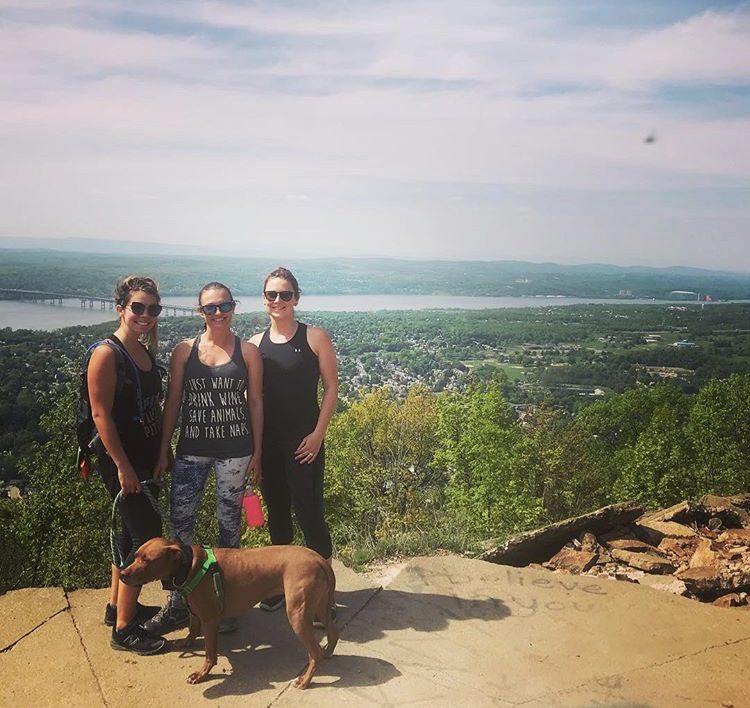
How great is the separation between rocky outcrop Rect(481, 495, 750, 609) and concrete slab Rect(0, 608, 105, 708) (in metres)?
3.39

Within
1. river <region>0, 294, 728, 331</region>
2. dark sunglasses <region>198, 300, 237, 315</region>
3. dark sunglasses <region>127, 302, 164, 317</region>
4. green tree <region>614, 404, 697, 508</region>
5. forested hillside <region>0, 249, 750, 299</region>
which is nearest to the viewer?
dark sunglasses <region>127, 302, 164, 317</region>

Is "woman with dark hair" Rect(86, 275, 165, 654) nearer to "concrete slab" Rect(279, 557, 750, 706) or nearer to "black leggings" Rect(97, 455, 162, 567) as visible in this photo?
"black leggings" Rect(97, 455, 162, 567)

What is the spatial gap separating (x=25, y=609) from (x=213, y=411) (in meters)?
2.08

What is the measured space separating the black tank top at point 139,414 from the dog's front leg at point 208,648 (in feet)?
3.41

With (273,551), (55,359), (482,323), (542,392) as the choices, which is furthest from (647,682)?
(482,323)

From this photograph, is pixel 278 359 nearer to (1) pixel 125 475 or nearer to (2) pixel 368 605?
(1) pixel 125 475

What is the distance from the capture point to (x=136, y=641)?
13.0ft

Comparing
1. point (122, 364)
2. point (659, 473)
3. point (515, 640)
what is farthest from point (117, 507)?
point (659, 473)

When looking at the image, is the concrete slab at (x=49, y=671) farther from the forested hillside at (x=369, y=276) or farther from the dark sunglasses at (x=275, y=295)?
the forested hillside at (x=369, y=276)

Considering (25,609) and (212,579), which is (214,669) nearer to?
(212,579)

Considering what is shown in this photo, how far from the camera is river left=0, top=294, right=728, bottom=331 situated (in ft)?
179

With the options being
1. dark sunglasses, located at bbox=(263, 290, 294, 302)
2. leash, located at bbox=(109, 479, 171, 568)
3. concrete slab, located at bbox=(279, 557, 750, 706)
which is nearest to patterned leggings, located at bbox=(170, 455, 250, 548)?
leash, located at bbox=(109, 479, 171, 568)

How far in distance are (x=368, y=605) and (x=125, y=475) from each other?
6.64ft

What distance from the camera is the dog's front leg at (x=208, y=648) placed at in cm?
362
